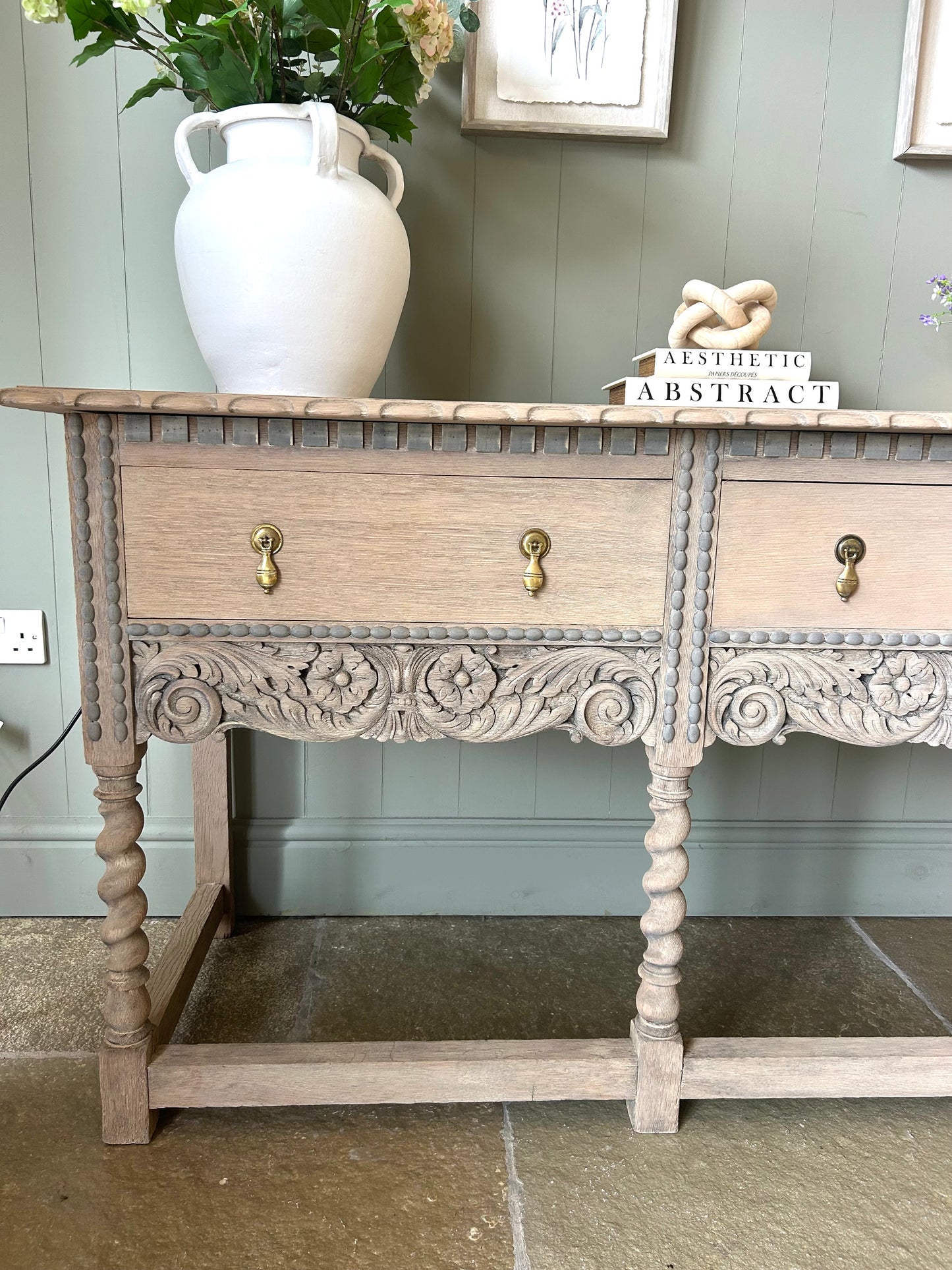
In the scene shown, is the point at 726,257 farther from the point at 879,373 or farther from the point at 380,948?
the point at 380,948

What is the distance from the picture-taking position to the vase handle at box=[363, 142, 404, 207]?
3.48 ft

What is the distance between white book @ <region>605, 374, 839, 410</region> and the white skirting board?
0.82 metres

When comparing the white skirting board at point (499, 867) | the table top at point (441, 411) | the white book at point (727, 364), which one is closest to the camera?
the table top at point (441, 411)

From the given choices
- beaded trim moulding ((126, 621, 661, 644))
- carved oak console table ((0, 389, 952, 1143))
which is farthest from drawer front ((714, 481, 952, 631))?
beaded trim moulding ((126, 621, 661, 644))

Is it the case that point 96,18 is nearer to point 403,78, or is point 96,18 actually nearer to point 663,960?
point 403,78

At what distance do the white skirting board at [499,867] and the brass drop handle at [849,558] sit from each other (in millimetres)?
722

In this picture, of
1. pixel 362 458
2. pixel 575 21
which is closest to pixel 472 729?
pixel 362 458

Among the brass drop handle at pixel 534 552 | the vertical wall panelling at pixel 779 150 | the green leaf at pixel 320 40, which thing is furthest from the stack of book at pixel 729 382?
the green leaf at pixel 320 40

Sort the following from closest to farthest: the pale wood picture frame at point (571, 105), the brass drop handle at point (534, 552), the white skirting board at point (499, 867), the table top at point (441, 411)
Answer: the table top at point (441, 411) < the brass drop handle at point (534, 552) < the pale wood picture frame at point (571, 105) < the white skirting board at point (499, 867)

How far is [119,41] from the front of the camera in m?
1.31

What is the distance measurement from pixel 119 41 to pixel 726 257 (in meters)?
1.03

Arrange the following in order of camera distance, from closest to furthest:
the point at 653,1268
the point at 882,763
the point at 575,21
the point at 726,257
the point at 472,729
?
the point at 653,1268, the point at 472,729, the point at 575,21, the point at 726,257, the point at 882,763

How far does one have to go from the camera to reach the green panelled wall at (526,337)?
4.36 ft

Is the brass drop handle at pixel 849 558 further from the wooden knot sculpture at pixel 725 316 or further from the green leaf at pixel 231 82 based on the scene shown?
the green leaf at pixel 231 82
